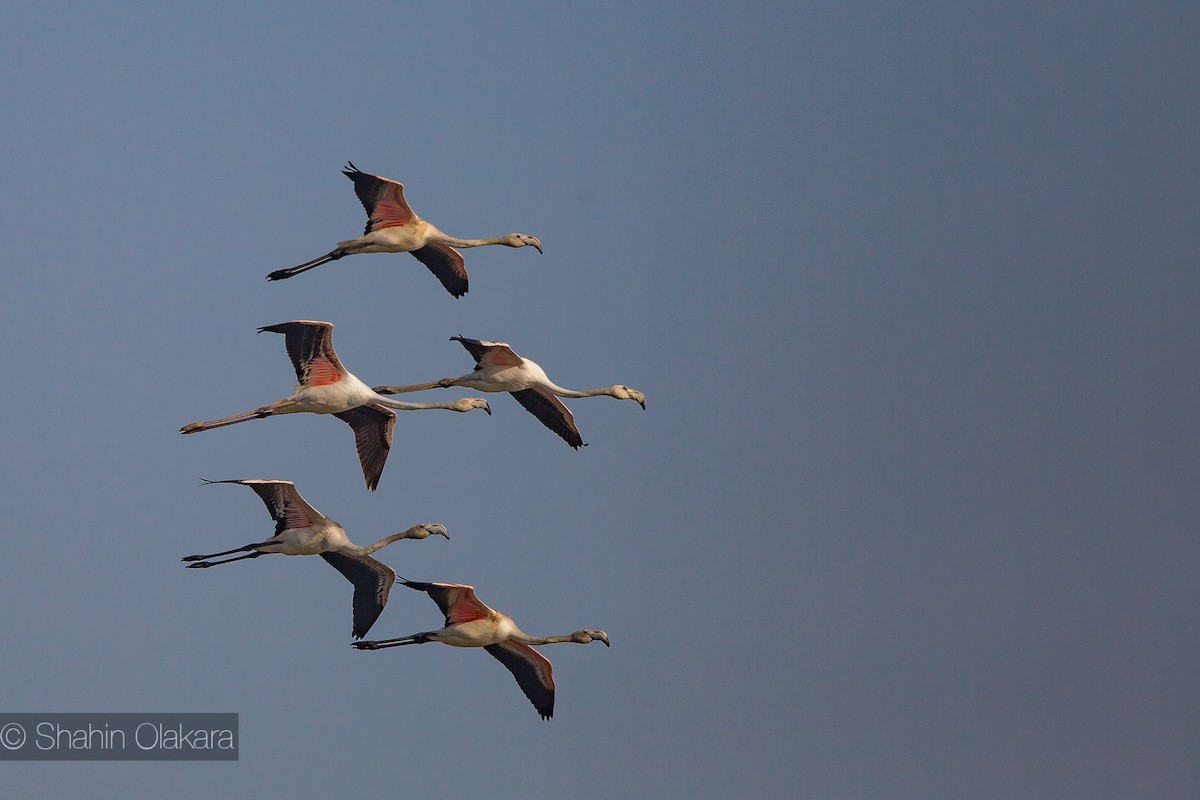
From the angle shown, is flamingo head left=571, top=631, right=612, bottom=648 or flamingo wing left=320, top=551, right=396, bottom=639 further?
flamingo head left=571, top=631, right=612, bottom=648

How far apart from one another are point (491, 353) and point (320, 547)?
19.7 feet

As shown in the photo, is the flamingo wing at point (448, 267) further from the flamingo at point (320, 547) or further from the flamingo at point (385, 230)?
the flamingo at point (320, 547)

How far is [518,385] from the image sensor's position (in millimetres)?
52500

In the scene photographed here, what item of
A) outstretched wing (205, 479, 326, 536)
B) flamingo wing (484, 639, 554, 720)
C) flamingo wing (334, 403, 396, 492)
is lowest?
flamingo wing (484, 639, 554, 720)

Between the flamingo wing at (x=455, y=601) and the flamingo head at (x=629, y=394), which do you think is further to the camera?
the flamingo head at (x=629, y=394)

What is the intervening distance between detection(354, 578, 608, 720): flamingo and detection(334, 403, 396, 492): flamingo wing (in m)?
2.73

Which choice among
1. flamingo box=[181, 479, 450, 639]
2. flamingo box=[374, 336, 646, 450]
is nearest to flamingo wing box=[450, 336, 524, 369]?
flamingo box=[374, 336, 646, 450]

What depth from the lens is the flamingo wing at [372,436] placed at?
166 feet

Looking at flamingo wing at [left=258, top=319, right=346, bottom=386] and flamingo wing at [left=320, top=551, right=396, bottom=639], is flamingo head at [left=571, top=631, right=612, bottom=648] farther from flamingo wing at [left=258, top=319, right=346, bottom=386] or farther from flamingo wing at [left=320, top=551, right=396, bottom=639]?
flamingo wing at [left=258, top=319, right=346, bottom=386]

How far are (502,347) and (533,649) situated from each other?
738cm

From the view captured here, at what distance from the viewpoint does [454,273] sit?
55.0 meters

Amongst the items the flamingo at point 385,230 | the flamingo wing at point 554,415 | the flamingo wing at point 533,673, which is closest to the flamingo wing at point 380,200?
the flamingo at point 385,230

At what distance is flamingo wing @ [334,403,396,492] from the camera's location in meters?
50.7

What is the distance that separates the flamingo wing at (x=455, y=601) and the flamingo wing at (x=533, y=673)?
6.14 ft
